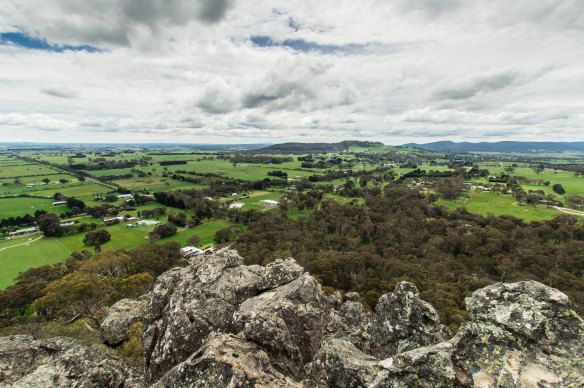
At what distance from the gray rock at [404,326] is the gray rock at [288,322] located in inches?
174

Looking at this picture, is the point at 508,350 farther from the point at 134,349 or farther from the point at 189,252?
the point at 189,252

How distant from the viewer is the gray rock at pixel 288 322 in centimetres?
1138

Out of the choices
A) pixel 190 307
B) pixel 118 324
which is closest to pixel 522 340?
pixel 190 307

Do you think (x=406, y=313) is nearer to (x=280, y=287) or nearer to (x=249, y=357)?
(x=280, y=287)

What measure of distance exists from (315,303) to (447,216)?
93820mm

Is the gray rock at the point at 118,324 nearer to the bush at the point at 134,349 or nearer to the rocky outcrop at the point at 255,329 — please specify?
the bush at the point at 134,349

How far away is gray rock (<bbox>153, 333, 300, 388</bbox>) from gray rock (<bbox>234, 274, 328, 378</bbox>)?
1.13m

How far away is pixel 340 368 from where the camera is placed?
11.9m

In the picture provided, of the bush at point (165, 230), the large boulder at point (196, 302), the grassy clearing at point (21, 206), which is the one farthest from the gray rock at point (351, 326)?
the grassy clearing at point (21, 206)

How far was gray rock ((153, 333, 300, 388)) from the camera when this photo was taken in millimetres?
8930

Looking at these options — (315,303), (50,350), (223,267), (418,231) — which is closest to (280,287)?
(315,303)

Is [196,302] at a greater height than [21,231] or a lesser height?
greater

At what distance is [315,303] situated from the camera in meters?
13.7

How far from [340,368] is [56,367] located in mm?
13491
